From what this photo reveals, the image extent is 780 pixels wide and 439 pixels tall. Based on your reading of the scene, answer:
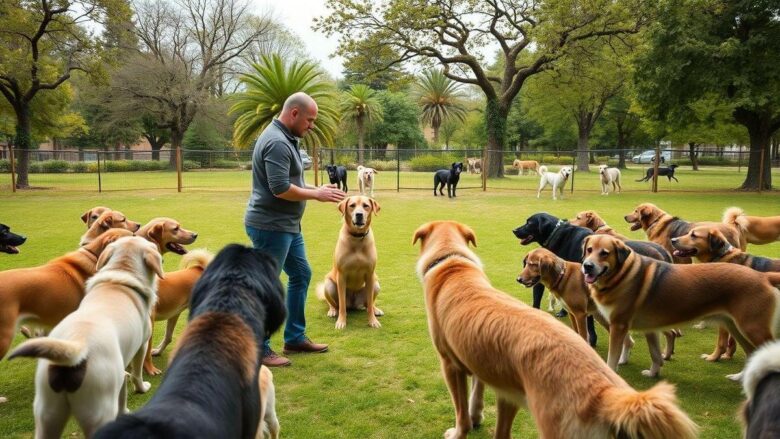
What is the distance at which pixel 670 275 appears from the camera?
445cm

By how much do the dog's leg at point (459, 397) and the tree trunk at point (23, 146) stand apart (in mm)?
26078

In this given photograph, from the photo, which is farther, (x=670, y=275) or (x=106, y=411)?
(x=670, y=275)

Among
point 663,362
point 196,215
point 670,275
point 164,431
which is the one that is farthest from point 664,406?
point 196,215

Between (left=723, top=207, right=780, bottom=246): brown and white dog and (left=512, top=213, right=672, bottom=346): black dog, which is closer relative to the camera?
(left=512, top=213, right=672, bottom=346): black dog

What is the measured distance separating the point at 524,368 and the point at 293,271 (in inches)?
121

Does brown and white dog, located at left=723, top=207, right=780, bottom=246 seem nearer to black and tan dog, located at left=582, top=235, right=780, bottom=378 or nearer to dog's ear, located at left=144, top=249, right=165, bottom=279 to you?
black and tan dog, located at left=582, top=235, right=780, bottom=378

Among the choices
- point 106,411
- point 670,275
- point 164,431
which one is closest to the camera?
point 164,431

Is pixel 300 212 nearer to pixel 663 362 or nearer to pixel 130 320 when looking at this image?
pixel 130 320

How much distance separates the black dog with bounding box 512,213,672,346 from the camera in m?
5.50

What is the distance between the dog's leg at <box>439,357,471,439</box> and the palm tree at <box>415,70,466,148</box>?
54515mm

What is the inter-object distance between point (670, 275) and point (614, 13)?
2314 centimetres

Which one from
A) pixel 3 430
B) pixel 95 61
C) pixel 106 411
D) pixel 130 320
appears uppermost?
pixel 95 61

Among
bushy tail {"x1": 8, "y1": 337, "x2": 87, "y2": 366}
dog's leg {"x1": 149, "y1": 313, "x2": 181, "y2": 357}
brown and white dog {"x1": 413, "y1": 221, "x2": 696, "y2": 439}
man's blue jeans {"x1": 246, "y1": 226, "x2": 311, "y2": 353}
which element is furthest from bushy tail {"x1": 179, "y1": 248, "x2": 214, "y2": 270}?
brown and white dog {"x1": 413, "y1": 221, "x2": 696, "y2": 439}

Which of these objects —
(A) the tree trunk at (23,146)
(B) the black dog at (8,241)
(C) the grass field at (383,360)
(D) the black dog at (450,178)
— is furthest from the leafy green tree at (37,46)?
(B) the black dog at (8,241)
